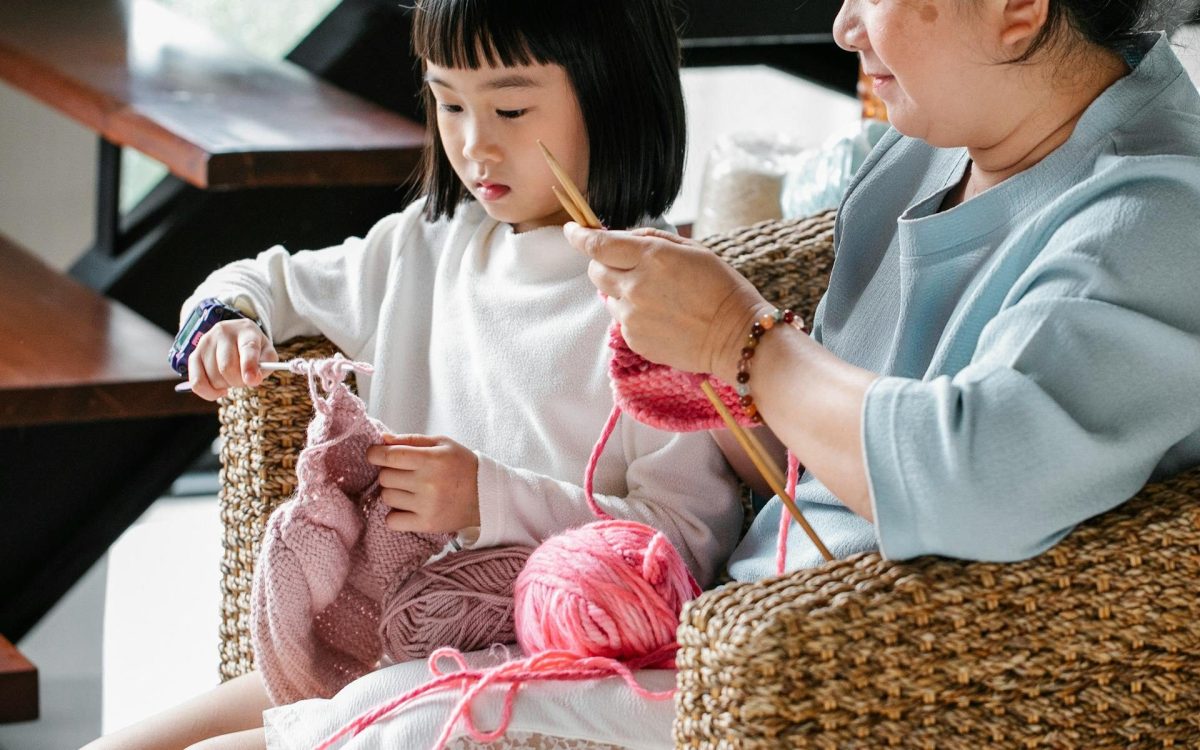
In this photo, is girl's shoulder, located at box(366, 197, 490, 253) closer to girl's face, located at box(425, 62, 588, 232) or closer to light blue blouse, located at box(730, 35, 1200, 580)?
girl's face, located at box(425, 62, 588, 232)

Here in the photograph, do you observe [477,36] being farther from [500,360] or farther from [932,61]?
[932,61]

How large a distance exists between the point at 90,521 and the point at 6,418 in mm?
311

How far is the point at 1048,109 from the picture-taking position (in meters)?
1.00

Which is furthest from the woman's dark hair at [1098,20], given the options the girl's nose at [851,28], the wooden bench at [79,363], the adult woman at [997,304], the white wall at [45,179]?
the white wall at [45,179]

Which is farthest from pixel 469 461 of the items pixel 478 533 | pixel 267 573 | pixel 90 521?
pixel 90 521

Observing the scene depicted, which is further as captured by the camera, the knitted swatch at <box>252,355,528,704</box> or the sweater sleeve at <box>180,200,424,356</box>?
the sweater sleeve at <box>180,200,424,356</box>

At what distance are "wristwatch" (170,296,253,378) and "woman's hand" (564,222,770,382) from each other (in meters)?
0.46

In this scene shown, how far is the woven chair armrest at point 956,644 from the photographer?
0.87 m

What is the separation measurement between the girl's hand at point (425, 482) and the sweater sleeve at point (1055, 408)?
0.41 meters

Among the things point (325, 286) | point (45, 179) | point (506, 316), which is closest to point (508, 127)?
point (506, 316)

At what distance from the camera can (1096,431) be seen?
0.87m

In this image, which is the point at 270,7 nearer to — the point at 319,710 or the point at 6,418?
the point at 6,418

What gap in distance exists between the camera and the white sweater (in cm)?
124

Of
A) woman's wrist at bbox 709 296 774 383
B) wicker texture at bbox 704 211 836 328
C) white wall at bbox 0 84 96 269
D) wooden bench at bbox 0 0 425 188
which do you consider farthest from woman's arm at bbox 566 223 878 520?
white wall at bbox 0 84 96 269
